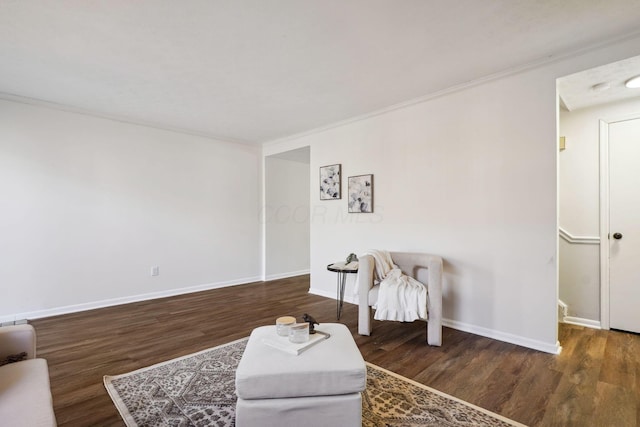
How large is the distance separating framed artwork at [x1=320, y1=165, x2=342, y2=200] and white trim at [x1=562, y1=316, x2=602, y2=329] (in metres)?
2.97

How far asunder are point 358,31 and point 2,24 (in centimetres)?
249

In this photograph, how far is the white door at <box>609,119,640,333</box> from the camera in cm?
291

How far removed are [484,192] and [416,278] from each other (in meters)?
1.13

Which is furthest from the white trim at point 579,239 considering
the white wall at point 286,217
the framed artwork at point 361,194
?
the white wall at point 286,217

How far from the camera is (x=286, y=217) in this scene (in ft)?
19.3

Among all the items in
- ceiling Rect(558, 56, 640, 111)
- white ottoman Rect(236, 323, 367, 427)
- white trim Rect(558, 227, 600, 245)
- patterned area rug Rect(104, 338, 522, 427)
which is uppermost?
ceiling Rect(558, 56, 640, 111)

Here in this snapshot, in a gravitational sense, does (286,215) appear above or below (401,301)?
above

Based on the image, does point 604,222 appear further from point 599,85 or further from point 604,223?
point 599,85

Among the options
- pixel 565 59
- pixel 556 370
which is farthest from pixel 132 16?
pixel 556 370

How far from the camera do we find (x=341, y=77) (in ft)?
9.57

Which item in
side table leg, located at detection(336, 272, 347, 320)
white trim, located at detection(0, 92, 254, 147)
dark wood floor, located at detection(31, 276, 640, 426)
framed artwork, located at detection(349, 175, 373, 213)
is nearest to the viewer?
dark wood floor, located at detection(31, 276, 640, 426)

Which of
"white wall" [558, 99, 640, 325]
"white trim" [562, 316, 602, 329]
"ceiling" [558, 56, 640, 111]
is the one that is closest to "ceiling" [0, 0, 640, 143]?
"ceiling" [558, 56, 640, 111]

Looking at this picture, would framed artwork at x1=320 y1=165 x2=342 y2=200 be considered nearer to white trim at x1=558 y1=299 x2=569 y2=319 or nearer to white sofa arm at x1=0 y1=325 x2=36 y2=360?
white trim at x1=558 y1=299 x2=569 y2=319

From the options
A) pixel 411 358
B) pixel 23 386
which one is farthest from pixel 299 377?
pixel 411 358
